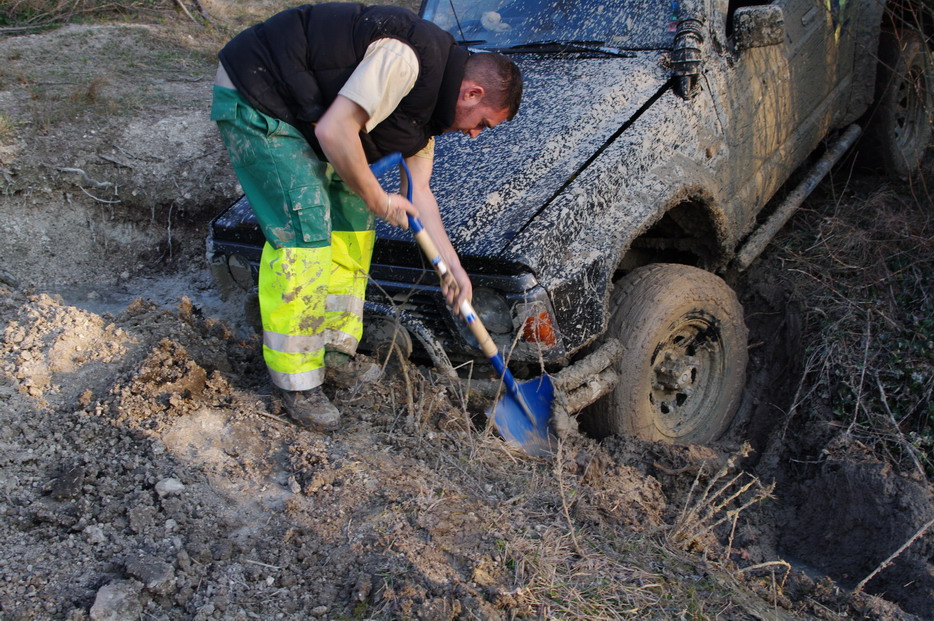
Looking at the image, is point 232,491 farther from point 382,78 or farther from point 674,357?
point 674,357

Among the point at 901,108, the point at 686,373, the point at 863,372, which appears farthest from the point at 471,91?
the point at 901,108

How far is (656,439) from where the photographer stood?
317 cm

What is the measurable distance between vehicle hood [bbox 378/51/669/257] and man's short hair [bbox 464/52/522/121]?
0.42 meters

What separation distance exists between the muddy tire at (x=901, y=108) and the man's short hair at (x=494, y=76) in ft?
11.1

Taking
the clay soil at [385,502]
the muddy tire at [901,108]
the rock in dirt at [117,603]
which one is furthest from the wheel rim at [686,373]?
the muddy tire at [901,108]

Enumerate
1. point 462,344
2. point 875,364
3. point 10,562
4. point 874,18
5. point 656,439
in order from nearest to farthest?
→ point 10,562
point 462,344
point 656,439
point 875,364
point 874,18

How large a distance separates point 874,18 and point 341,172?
3868 mm

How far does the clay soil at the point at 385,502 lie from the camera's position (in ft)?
6.62

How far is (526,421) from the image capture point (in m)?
2.82

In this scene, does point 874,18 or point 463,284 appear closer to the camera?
point 463,284

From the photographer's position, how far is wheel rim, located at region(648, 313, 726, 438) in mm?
3229

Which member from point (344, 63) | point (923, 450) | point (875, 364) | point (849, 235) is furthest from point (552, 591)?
point (849, 235)

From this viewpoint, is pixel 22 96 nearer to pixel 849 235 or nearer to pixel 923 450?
pixel 849 235

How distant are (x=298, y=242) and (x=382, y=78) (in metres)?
0.66
